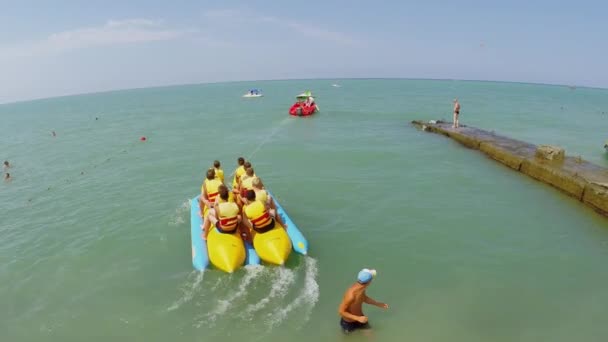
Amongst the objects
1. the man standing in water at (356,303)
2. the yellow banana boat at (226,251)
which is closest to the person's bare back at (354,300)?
the man standing in water at (356,303)

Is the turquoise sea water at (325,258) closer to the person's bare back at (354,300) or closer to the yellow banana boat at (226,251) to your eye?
the yellow banana boat at (226,251)

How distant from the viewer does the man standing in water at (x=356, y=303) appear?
4.55 m

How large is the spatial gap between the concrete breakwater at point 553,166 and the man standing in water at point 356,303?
789 cm

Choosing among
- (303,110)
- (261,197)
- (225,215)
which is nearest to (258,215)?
(261,197)

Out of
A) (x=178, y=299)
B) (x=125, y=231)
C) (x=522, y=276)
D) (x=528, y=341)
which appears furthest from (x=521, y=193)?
(x=125, y=231)

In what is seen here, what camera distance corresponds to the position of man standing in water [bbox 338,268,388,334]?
14.9 feet

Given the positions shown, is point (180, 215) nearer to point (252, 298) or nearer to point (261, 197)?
point (261, 197)

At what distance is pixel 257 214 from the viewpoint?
6.80 metres

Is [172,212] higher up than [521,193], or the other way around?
[521,193]

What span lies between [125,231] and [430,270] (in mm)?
7502

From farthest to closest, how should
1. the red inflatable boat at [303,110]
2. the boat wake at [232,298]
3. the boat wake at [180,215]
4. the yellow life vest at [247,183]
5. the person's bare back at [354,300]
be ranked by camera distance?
the red inflatable boat at [303,110], the boat wake at [180,215], the yellow life vest at [247,183], the boat wake at [232,298], the person's bare back at [354,300]

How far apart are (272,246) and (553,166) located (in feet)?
33.2

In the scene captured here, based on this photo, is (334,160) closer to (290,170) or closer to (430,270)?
(290,170)

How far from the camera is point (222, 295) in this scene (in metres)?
6.40
